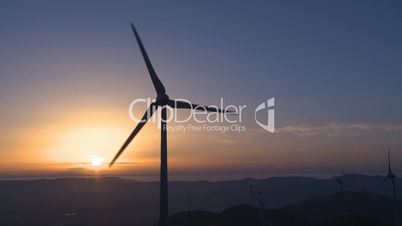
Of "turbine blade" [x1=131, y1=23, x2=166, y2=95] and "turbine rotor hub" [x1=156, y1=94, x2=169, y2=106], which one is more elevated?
"turbine blade" [x1=131, y1=23, x2=166, y2=95]

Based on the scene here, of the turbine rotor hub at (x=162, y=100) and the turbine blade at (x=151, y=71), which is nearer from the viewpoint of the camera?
the turbine rotor hub at (x=162, y=100)

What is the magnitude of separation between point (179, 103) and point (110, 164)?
11663 mm

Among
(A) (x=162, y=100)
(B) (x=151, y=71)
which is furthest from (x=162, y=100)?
(B) (x=151, y=71)

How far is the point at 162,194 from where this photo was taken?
49250 mm

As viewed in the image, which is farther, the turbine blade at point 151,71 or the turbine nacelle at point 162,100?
the turbine blade at point 151,71

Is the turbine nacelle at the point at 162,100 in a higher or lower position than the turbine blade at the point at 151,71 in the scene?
lower

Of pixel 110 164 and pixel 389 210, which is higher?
pixel 110 164

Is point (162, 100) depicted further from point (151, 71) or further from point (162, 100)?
point (151, 71)

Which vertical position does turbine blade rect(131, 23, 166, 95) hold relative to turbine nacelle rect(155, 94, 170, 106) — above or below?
above

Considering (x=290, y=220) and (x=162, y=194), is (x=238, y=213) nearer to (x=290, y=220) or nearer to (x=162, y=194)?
(x=290, y=220)

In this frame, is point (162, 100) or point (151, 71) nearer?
point (162, 100)

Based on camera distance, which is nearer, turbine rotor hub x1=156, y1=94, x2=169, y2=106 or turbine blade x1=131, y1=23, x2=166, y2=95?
turbine rotor hub x1=156, y1=94, x2=169, y2=106

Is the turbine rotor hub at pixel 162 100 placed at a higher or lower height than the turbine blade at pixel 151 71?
lower

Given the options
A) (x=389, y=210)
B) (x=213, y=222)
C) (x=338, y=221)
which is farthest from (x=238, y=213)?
(x=389, y=210)
